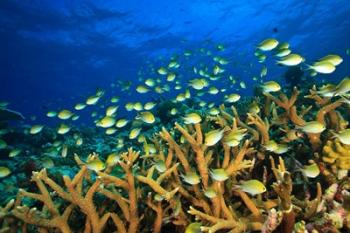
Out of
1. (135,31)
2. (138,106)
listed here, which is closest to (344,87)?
(138,106)

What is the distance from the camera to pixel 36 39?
37250 millimetres

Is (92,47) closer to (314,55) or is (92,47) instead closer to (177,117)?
(177,117)

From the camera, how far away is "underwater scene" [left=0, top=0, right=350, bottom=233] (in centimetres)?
351

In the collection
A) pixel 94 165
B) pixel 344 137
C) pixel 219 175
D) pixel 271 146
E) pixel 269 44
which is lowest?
pixel 271 146

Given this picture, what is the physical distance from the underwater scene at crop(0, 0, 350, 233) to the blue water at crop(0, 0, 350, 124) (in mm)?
259

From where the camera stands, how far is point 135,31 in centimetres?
3784

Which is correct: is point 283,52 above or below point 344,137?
below

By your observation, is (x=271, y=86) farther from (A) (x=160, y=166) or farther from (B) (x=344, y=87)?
(A) (x=160, y=166)

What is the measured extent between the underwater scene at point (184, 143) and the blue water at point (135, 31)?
26 cm

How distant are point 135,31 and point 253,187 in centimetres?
3690

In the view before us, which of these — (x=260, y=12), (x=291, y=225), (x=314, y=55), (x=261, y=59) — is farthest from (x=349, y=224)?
(x=314, y=55)

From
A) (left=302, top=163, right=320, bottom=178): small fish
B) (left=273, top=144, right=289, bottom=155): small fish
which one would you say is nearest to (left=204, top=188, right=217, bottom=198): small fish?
(left=302, top=163, right=320, bottom=178): small fish

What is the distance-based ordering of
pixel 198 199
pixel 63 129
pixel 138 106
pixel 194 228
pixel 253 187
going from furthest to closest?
pixel 138 106 < pixel 63 129 < pixel 198 199 < pixel 253 187 < pixel 194 228

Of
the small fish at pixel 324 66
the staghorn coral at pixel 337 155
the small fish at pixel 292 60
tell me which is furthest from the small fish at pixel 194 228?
the small fish at pixel 292 60
